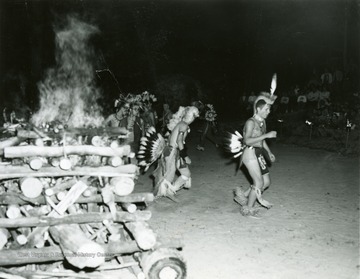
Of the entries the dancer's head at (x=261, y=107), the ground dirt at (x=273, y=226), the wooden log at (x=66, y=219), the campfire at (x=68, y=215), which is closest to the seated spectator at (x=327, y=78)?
the ground dirt at (x=273, y=226)

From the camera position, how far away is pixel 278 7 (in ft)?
82.1

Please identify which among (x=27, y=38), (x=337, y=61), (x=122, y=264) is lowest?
(x=122, y=264)

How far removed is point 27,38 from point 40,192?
17.7 metres

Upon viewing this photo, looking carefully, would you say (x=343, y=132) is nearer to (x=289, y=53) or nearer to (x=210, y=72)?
(x=289, y=53)

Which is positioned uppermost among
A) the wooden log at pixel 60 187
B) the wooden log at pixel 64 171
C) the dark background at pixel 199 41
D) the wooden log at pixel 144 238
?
the dark background at pixel 199 41

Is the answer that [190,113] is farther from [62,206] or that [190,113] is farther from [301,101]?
[301,101]

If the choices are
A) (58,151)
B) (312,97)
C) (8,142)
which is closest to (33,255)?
(58,151)

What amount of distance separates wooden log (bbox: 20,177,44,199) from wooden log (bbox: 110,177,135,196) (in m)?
0.84

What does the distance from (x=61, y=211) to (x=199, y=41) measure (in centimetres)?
2607

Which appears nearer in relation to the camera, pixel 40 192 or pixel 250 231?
pixel 40 192

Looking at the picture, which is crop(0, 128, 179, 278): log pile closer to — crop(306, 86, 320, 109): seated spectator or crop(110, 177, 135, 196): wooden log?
crop(110, 177, 135, 196): wooden log

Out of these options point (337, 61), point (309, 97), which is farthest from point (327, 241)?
point (337, 61)

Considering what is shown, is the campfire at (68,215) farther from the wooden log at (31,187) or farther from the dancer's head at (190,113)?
the dancer's head at (190,113)

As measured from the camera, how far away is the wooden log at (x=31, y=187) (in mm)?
3959
